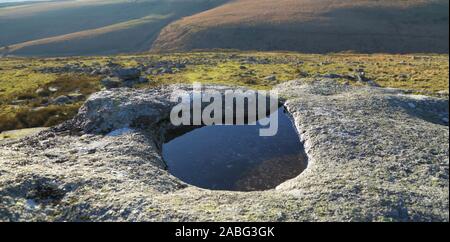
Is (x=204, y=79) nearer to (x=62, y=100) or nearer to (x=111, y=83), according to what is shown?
(x=111, y=83)

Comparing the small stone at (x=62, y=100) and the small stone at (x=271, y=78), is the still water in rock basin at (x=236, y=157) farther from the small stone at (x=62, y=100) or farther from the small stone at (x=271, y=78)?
the small stone at (x=271, y=78)

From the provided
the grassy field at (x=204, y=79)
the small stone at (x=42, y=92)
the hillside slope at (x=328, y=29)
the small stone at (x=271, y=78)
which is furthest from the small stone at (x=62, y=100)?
the hillside slope at (x=328, y=29)

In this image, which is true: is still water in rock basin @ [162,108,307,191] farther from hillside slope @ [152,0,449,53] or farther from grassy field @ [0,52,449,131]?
hillside slope @ [152,0,449,53]

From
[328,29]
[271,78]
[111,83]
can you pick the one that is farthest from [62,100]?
[328,29]

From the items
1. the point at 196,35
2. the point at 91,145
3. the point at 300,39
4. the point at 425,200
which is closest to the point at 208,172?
the point at 91,145

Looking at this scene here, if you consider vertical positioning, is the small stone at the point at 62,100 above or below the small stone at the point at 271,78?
above

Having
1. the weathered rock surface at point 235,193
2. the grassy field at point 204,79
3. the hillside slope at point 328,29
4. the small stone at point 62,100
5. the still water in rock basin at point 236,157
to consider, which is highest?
the weathered rock surface at point 235,193

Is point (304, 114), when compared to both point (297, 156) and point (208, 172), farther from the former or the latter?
point (208, 172)

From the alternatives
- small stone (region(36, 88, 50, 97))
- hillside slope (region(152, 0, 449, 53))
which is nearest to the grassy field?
small stone (region(36, 88, 50, 97))
